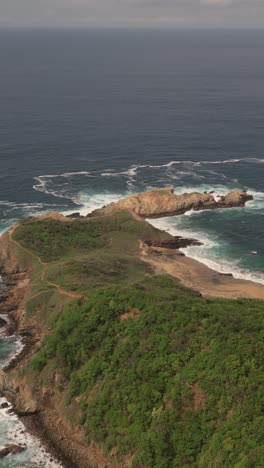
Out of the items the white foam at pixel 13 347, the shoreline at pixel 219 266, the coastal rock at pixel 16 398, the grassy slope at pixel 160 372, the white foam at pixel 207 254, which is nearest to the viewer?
the grassy slope at pixel 160 372

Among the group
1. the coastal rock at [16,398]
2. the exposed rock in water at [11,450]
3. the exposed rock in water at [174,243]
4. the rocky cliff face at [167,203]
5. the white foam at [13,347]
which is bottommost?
the exposed rock in water at [11,450]

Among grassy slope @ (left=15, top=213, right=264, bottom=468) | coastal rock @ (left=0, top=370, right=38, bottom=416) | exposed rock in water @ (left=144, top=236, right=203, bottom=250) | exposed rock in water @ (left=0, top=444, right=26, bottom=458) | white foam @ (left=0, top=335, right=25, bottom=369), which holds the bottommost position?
exposed rock in water @ (left=0, top=444, right=26, bottom=458)

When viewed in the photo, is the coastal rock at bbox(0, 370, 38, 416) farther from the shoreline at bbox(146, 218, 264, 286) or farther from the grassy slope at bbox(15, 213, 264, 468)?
the shoreline at bbox(146, 218, 264, 286)

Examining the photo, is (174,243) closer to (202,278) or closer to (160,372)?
(202,278)

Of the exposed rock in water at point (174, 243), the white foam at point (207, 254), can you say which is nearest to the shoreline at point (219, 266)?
the white foam at point (207, 254)

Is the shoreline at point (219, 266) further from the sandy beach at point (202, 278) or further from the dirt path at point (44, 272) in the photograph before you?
the dirt path at point (44, 272)

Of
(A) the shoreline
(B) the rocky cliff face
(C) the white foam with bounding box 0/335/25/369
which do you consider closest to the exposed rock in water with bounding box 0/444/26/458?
(C) the white foam with bounding box 0/335/25/369

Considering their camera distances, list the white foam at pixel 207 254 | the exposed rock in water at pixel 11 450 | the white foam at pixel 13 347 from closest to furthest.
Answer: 1. the exposed rock in water at pixel 11 450
2. the white foam at pixel 13 347
3. the white foam at pixel 207 254
